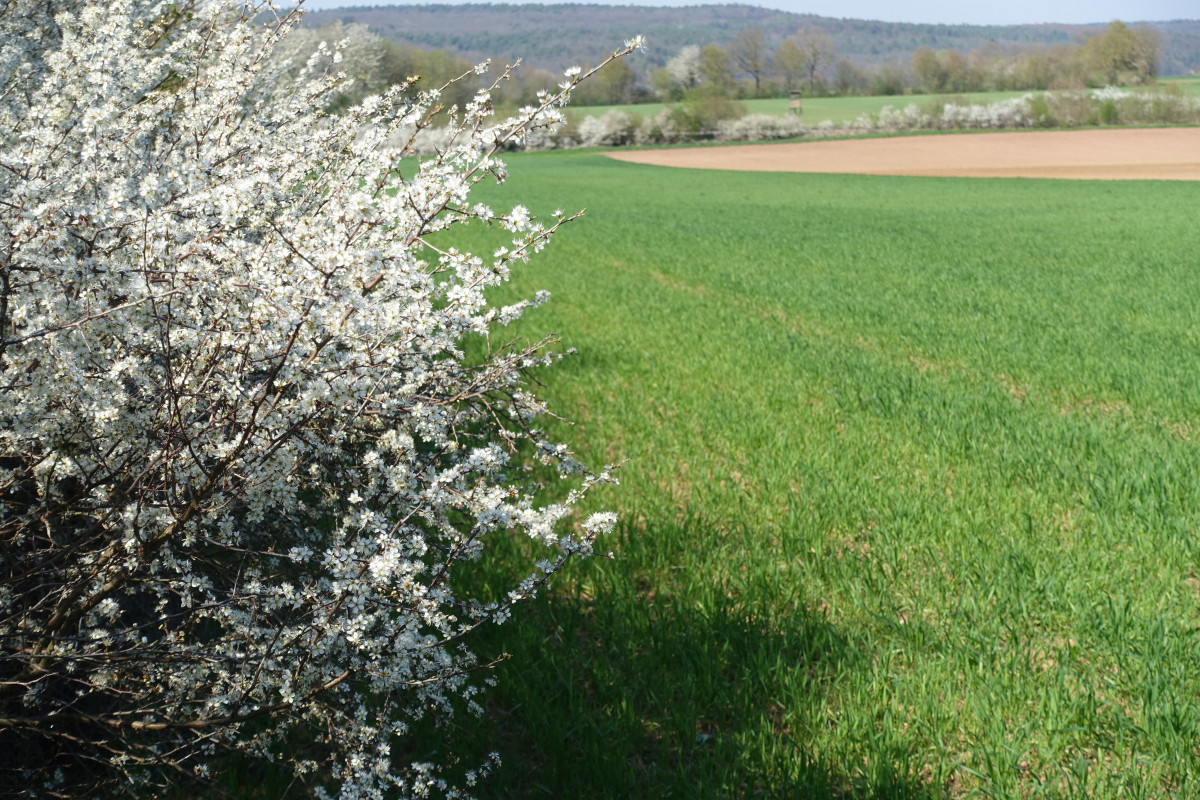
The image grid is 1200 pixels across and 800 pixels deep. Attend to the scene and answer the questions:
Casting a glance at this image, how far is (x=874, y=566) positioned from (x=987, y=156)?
6626 centimetres

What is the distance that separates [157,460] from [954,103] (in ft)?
317

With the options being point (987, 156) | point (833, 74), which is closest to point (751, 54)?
point (833, 74)

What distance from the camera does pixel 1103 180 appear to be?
153 ft

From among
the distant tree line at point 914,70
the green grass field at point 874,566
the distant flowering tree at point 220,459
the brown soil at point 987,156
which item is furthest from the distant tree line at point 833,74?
the distant flowering tree at point 220,459

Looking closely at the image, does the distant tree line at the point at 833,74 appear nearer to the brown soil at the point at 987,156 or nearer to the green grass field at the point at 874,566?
the brown soil at the point at 987,156

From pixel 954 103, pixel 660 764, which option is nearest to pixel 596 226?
pixel 660 764

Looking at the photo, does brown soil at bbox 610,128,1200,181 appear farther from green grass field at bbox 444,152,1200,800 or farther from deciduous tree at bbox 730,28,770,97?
deciduous tree at bbox 730,28,770,97

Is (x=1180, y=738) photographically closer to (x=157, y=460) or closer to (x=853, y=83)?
(x=157, y=460)

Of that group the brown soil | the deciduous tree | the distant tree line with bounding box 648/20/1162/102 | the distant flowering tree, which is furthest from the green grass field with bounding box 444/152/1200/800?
the deciduous tree

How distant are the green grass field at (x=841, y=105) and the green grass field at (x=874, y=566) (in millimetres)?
85000

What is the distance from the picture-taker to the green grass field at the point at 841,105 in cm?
9538

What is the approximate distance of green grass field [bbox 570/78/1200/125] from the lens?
9538 cm

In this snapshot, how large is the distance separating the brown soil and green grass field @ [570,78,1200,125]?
17.6 metres

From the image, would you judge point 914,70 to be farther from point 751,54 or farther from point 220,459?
point 220,459
